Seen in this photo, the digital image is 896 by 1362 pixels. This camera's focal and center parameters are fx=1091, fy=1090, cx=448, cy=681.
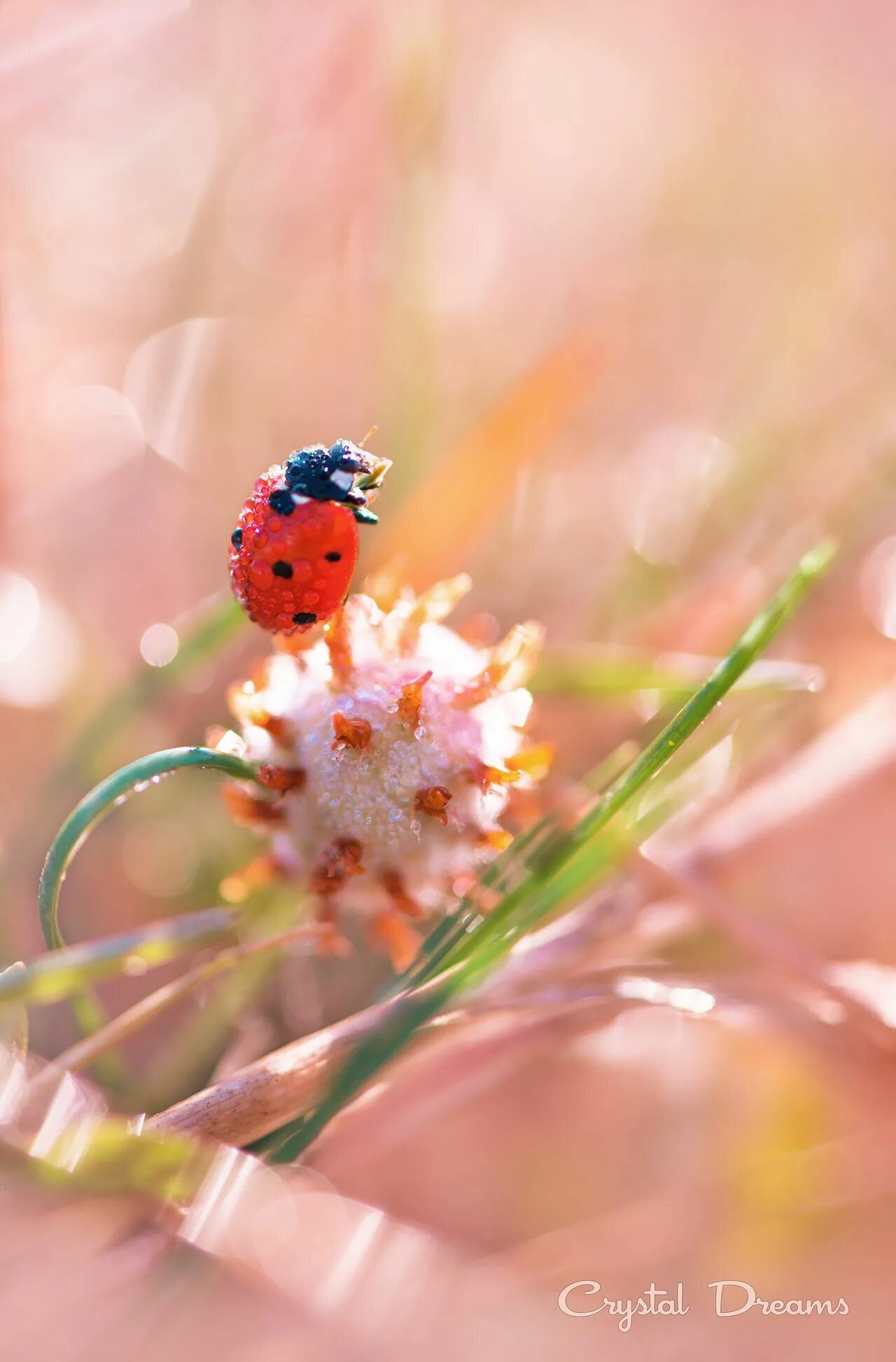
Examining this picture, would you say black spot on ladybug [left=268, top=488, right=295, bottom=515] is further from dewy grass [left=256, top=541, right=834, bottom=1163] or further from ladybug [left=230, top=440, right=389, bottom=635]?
dewy grass [left=256, top=541, right=834, bottom=1163]

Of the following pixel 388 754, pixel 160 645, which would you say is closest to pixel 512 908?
pixel 388 754

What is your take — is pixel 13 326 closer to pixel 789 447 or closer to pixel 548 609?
pixel 548 609

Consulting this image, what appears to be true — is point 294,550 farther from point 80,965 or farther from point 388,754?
point 80,965

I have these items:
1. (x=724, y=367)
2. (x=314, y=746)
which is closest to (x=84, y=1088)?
(x=314, y=746)

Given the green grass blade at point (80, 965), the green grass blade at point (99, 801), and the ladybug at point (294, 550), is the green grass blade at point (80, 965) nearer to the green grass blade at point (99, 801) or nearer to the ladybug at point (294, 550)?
the green grass blade at point (99, 801)

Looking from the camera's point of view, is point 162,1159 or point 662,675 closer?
point 162,1159

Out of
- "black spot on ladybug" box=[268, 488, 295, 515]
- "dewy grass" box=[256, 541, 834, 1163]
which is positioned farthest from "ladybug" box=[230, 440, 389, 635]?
"dewy grass" box=[256, 541, 834, 1163]
